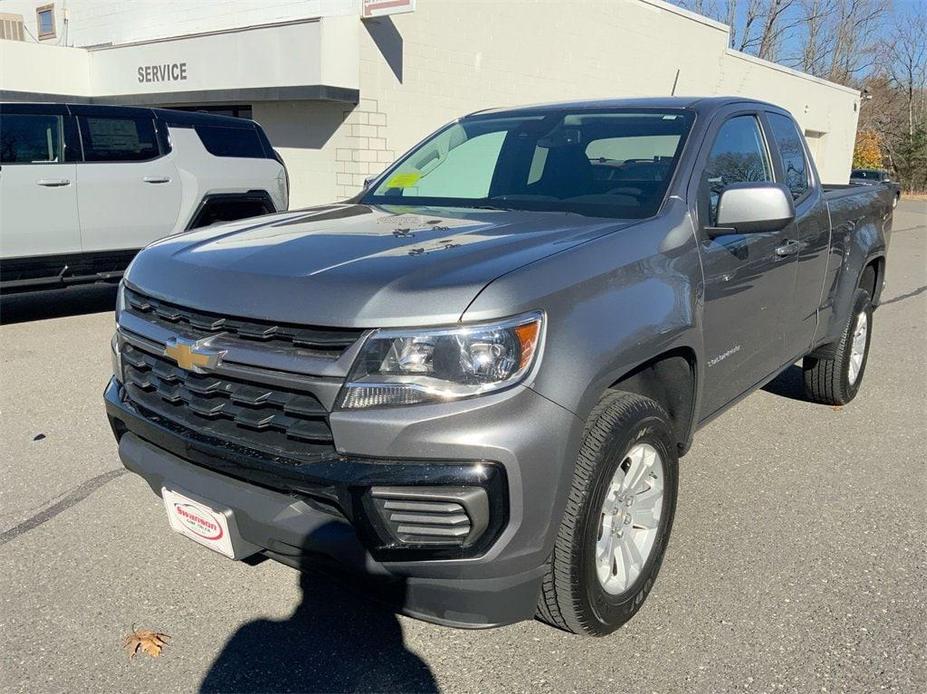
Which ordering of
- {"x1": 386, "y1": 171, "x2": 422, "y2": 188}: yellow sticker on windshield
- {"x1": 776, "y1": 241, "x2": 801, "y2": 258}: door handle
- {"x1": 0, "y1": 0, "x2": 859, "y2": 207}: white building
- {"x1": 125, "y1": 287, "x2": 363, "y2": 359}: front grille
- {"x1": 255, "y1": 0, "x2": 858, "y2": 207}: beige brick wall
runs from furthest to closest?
{"x1": 255, "y1": 0, "x2": 858, "y2": 207}: beige brick wall, {"x1": 0, "y1": 0, "x2": 859, "y2": 207}: white building, {"x1": 386, "y1": 171, "x2": 422, "y2": 188}: yellow sticker on windshield, {"x1": 776, "y1": 241, "x2": 801, "y2": 258}: door handle, {"x1": 125, "y1": 287, "x2": 363, "y2": 359}: front grille

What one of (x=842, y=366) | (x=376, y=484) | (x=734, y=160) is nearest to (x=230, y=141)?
(x=734, y=160)

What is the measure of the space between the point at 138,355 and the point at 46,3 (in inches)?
867

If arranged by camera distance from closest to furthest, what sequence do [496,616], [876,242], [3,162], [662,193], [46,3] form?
[496,616]
[662,193]
[876,242]
[3,162]
[46,3]

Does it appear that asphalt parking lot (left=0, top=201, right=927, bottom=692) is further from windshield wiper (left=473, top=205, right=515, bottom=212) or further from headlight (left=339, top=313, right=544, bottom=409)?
windshield wiper (left=473, top=205, right=515, bottom=212)

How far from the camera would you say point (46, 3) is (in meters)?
20.6

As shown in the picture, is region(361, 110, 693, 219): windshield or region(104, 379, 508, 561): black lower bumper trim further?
region(361, 110, 693, 219): windshield

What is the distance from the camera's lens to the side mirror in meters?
3.11

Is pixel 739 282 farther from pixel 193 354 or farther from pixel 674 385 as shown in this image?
pixel 193 354

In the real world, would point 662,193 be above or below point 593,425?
above

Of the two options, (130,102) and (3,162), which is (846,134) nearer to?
(130,102)

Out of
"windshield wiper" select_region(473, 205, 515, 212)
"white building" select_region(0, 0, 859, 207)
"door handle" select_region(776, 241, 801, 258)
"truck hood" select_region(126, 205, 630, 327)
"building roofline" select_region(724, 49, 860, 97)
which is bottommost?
"door handle" select_region(776, 241, 801, 258)

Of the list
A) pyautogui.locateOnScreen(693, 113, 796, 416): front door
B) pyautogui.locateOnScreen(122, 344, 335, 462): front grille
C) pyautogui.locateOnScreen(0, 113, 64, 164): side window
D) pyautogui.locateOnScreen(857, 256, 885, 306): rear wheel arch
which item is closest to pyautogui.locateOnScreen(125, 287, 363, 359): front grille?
pyautogui.locateOnScreen(122, 344, 335, 462): front grille

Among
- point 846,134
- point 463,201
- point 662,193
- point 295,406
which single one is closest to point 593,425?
point 295,406

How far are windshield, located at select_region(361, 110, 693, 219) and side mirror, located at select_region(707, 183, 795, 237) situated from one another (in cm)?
25
